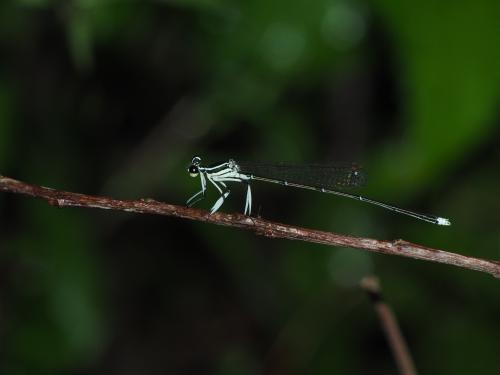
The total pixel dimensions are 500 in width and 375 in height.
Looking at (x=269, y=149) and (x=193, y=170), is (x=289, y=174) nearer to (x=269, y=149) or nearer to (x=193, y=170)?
(x=193, y=170)

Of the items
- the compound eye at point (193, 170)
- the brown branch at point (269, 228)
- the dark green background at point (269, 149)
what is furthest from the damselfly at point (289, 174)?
the brown branch at point (269, 228)

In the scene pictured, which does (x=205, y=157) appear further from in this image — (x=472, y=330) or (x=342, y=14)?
(x=472, y=330)

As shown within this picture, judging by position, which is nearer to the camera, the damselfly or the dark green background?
the dark green background

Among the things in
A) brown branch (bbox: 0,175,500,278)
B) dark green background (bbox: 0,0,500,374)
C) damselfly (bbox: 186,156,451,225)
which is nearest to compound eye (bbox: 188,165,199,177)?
damselfly (bbox: 186,156,451,225)

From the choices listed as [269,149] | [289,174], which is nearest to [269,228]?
[289,174]

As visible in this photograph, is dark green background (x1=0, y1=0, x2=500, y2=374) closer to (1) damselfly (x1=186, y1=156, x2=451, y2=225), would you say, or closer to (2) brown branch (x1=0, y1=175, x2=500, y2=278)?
(1) damselfly (x1=186, y1=156, x2=451, y2=225)

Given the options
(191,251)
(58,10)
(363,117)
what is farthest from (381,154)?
(191,251)
